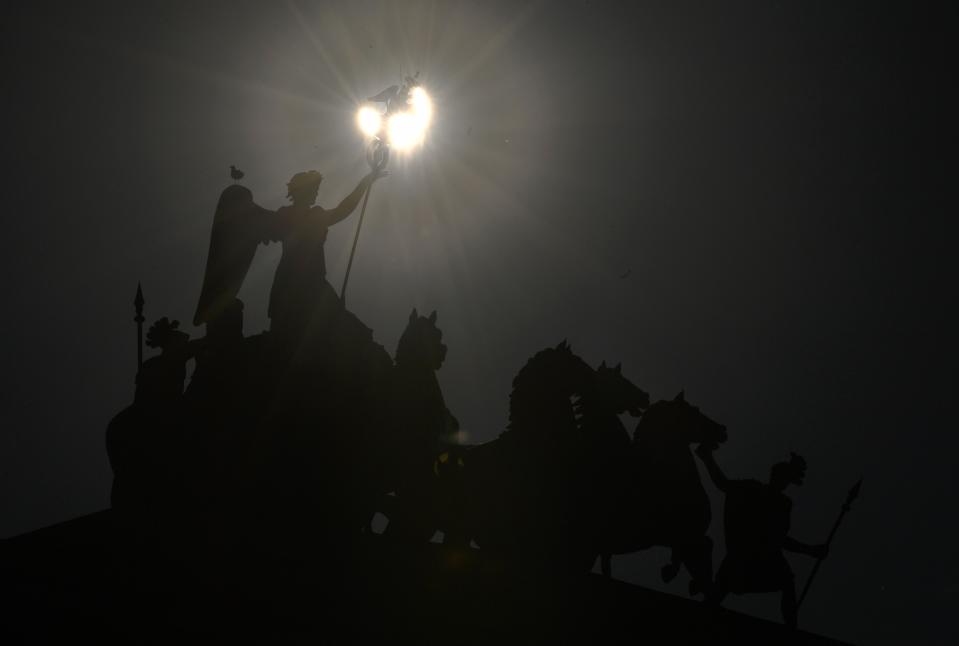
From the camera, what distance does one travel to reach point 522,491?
8.52 meters

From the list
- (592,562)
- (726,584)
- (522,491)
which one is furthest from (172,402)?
(726,584)

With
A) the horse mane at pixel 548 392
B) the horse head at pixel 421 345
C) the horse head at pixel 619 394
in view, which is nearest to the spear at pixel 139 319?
the horse head at pixel 421 345

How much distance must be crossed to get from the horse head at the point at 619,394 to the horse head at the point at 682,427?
1.13ft

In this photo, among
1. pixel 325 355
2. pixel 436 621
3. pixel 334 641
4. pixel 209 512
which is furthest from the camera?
pixel 325 355

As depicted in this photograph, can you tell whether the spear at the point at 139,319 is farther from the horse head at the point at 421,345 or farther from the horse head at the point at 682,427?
the horse head at the point at 682,427

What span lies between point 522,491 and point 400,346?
2.05 meters

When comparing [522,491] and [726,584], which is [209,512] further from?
[726,584]

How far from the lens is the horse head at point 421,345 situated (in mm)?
8758

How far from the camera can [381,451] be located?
8344 mm

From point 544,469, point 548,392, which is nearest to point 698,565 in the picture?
point 544,469

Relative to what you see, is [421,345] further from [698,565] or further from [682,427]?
[698,565]

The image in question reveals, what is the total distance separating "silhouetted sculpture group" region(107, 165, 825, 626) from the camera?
8.05 meters

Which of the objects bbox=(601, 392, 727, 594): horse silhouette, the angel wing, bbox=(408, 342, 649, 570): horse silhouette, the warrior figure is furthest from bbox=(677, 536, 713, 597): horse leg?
the angel wing

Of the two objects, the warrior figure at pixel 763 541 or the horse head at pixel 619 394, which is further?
the horse head at pixel 619 394
